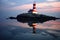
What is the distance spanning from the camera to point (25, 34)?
261 cm

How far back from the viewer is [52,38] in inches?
102

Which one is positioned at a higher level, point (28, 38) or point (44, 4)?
point (44, 4)

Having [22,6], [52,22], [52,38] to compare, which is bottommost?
[52,38]

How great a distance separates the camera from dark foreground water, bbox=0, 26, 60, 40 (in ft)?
8.49

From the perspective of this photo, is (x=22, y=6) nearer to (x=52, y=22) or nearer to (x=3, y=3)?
(x=3, y=3)

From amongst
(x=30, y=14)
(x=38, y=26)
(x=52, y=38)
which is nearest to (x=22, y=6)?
(x=30, y=14)

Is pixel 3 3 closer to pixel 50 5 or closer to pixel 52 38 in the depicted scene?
pixel 50 5

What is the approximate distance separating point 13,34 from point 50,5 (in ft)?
1.94

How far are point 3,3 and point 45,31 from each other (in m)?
0.64

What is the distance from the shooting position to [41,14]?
2.60m

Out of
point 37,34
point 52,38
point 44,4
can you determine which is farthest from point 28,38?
point 44,4

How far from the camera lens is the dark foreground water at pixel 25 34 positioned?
8.49ft

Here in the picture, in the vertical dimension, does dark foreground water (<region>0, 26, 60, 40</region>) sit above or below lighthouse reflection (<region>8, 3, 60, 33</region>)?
below

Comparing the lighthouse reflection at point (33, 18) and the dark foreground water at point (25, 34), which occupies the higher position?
the lighthouse reflection at point (33, 18)
